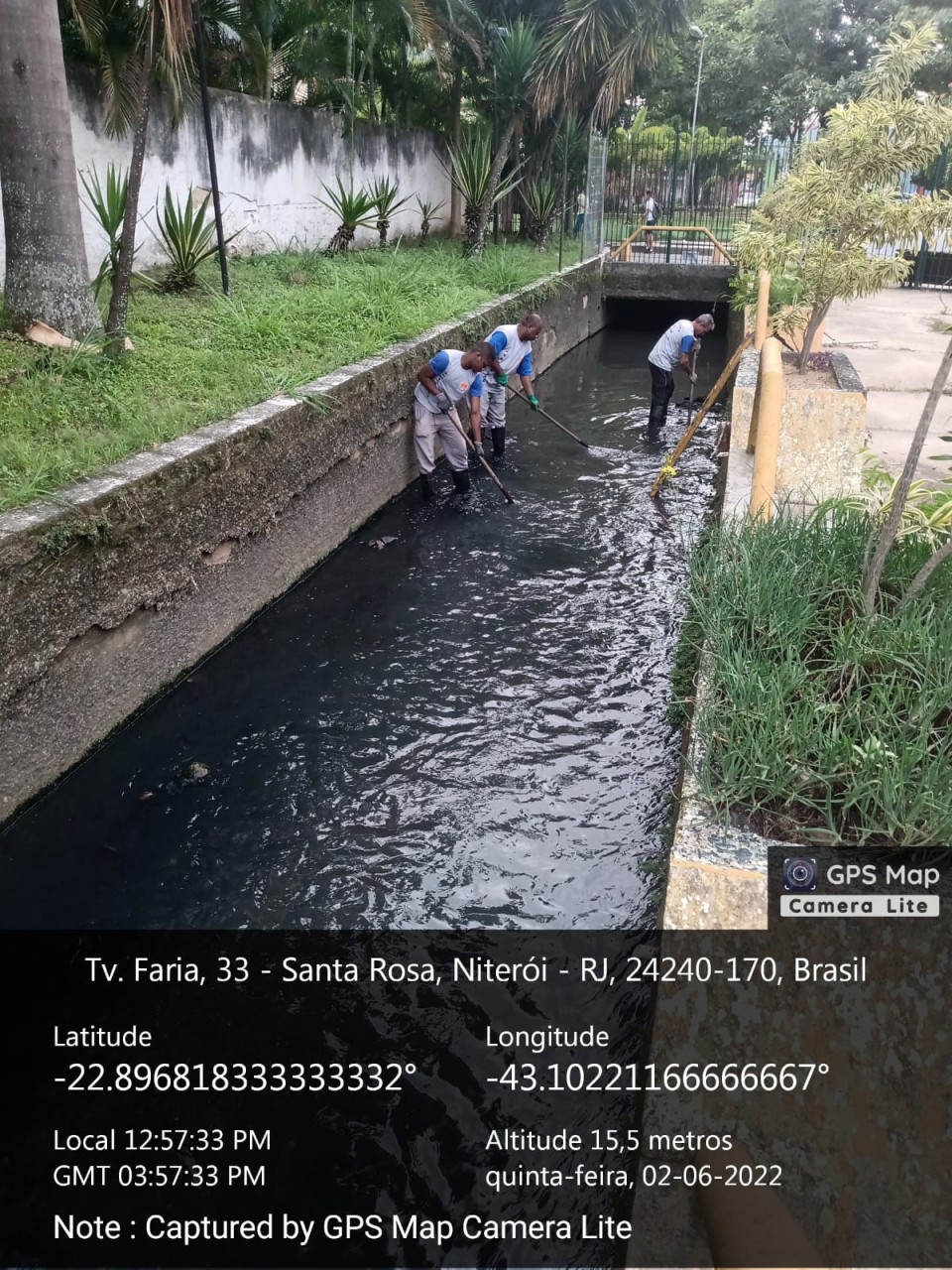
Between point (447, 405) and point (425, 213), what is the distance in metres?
8.61

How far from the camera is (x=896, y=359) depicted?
1023 centimetres

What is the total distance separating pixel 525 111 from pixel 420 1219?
16413 mm

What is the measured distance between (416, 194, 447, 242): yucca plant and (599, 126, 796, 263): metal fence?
13.8 ft

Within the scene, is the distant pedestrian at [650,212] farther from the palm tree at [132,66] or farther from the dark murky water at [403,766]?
the dark murky water at [403,766]

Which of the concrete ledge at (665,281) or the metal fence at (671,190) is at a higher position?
the metal fence at (671,190)

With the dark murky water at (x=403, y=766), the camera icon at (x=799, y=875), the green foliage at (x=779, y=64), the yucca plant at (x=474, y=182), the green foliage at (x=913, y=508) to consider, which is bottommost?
the dark murky water at (x=403, y=766)

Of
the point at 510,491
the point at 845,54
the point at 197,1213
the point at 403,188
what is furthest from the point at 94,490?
the point at 845,54

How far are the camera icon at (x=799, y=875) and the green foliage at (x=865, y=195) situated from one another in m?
5.21

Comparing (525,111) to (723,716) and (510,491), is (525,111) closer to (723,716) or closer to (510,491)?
(510,491)

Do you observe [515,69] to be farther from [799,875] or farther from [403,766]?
[799,875]

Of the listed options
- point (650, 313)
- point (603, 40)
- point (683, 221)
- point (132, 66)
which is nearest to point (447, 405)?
point (132, 66)

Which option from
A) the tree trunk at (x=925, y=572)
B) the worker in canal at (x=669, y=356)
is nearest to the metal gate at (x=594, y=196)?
the worker in canal at (x=669, y=356)

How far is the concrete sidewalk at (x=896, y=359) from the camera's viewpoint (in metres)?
7.09

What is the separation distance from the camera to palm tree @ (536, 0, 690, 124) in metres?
14.9
